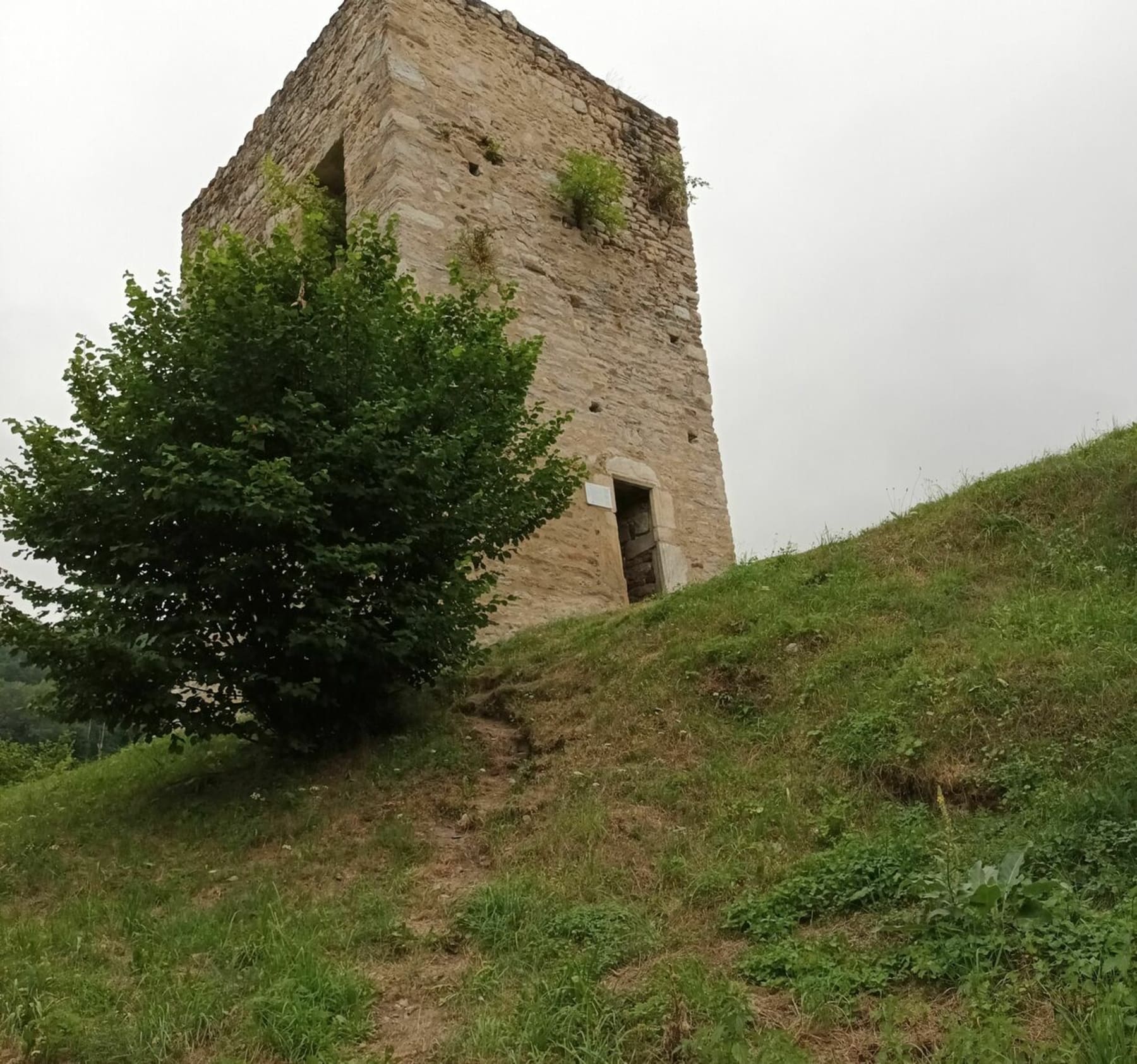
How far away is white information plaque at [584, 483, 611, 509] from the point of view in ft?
31.6

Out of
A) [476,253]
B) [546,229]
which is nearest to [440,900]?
[476,253]

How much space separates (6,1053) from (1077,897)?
116 inches

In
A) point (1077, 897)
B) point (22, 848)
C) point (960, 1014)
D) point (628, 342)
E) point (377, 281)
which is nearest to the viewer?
point (960, 1014)

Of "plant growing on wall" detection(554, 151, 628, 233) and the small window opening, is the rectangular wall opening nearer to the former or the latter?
"plant growing on wall" detection(554, 151, 628, 233)

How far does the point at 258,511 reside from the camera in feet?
15.7

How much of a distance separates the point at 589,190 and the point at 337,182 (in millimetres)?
2648

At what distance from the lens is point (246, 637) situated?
17.3 ft

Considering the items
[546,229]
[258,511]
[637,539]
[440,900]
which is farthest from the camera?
[546,229]

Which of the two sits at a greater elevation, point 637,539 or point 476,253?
point 476,253

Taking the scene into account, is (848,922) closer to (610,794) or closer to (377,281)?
(610,794)

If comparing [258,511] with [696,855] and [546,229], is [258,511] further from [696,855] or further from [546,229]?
[546,229]

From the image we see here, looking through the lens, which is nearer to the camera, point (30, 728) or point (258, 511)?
point (258, 511)

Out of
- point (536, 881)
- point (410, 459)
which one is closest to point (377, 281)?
point (410, 459)

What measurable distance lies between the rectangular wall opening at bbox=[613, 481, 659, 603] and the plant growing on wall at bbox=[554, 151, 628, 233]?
2990mm
